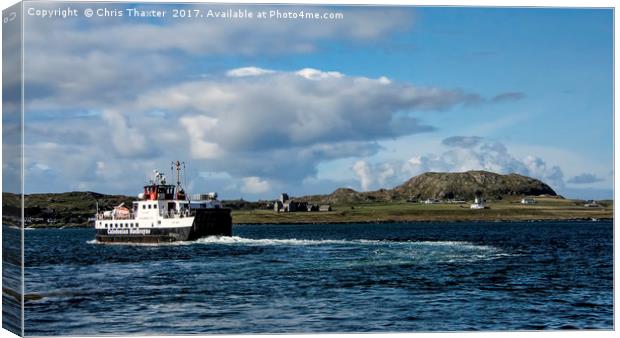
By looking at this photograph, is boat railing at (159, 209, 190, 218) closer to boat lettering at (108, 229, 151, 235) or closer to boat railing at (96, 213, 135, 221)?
boat lettering at (108, 229, 151, 235)

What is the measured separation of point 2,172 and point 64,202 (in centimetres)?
1132

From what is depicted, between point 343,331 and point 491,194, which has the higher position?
point 491,194

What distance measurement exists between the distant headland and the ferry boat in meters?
1.21

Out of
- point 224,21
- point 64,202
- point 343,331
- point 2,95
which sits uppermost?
point 224,21

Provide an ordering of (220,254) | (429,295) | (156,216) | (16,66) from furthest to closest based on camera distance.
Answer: (156,216) < (220,254) < (429,295) < (16,66)

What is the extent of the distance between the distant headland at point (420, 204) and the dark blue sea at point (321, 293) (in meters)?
2.07

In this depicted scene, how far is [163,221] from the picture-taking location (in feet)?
194

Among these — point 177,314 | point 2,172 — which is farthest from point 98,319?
point 2,172

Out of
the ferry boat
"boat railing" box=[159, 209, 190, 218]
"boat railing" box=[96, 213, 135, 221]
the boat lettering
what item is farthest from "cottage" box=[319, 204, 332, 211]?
"boat railing" box=[96, 213, 135, 221]

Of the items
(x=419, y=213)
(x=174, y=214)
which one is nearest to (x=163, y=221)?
(x=174, y=214)

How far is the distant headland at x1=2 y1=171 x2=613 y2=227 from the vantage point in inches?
1275

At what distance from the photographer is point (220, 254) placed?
155 feet

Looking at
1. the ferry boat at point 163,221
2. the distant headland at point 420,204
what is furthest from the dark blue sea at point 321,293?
the ferry boat at point 163,221

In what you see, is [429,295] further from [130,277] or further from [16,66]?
[16,66]
